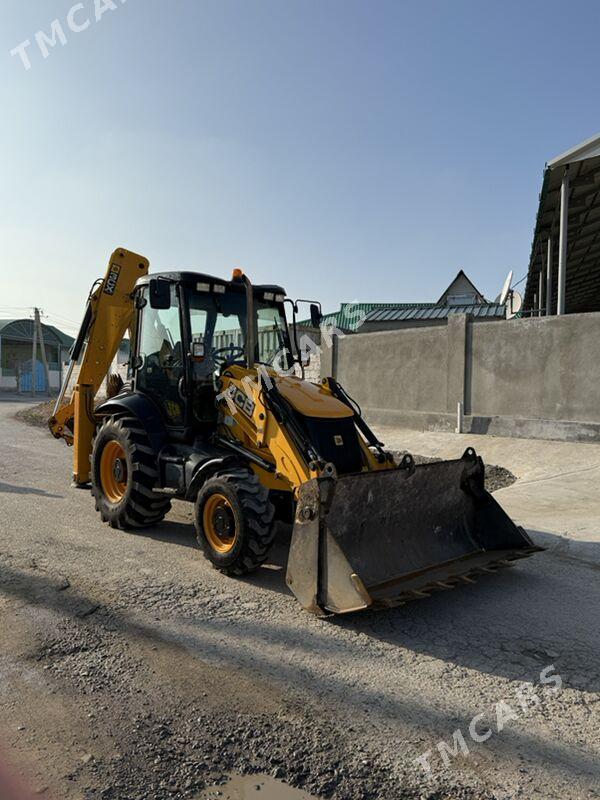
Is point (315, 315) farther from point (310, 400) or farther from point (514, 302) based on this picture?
point (514, 302)

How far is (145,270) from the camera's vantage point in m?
7.90

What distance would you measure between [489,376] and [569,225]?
Result: 6.99 metres

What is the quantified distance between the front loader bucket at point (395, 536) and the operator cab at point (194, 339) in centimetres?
205

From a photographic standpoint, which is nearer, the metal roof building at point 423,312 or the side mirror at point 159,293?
the side mirror at point 159,293

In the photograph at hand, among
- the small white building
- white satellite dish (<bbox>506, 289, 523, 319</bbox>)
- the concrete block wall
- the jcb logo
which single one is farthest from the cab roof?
the small white building

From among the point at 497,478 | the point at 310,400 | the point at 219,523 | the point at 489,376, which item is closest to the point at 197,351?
the point at 310,400

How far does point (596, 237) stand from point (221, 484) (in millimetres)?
16595

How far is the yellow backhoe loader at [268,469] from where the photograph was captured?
416 cm

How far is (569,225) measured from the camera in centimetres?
1588

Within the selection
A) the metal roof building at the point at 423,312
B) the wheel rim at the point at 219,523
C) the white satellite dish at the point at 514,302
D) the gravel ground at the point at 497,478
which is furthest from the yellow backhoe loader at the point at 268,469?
the metal roof building at the point at 423,312

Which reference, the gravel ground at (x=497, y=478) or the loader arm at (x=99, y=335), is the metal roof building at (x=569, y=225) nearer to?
the gravel ground at (x=497, y=478)

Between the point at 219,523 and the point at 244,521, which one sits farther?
the point at 219,523

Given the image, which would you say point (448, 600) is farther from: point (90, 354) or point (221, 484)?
point (90, 354)

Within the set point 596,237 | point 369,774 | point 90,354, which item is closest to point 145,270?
point 90,354
